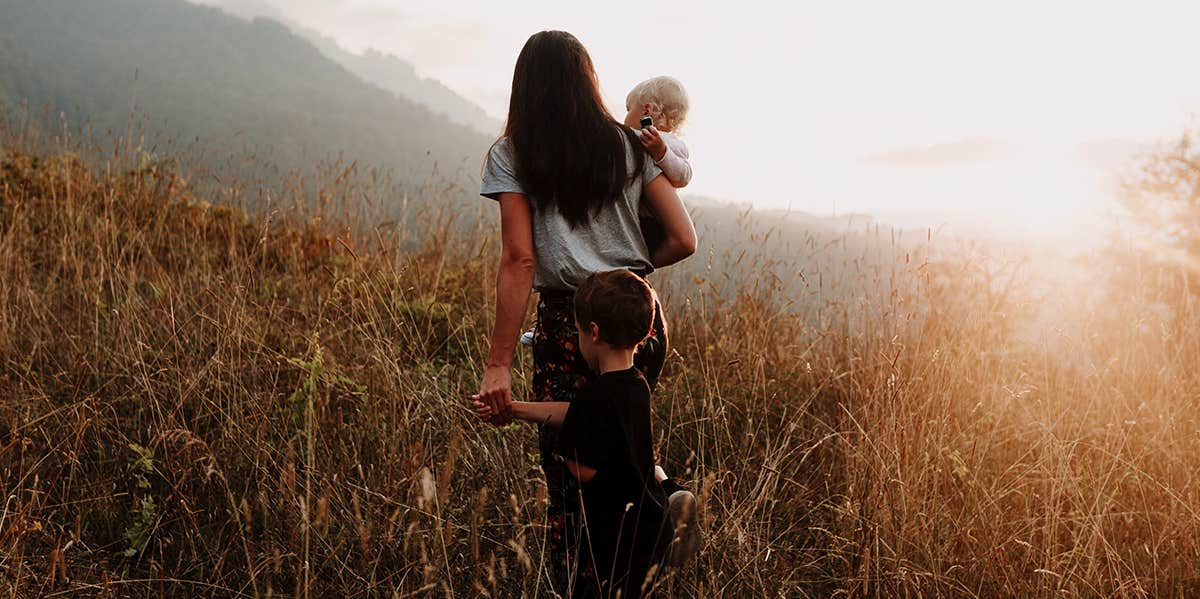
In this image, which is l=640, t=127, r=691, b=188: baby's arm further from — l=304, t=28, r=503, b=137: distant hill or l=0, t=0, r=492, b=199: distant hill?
l=304, t=28, r=503, b=137: distant hill

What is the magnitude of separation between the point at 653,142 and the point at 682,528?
94 centimetres

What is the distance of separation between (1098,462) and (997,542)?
0.85 metres

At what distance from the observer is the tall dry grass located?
2.16 m

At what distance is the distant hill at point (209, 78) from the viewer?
3002 inches

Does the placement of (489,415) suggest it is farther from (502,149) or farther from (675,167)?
(675,167)

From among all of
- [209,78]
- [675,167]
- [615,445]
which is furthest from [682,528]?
[209,78]

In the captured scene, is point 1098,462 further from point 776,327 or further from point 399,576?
point 399,576

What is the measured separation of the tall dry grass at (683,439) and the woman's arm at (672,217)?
67 centimetres

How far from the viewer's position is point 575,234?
6.45 ft

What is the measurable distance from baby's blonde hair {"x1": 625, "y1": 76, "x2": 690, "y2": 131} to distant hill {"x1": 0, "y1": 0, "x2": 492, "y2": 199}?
203 ft

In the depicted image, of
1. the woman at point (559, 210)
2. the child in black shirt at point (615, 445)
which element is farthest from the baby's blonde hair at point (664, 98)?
the child in black shirt at point (615, 445)

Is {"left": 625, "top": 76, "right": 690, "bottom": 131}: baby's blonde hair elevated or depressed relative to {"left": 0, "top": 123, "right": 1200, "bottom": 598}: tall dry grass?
elevated

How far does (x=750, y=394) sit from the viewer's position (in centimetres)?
335

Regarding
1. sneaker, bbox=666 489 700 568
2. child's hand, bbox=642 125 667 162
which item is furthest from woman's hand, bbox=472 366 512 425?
child's hand, bbox=642 125 667 162
